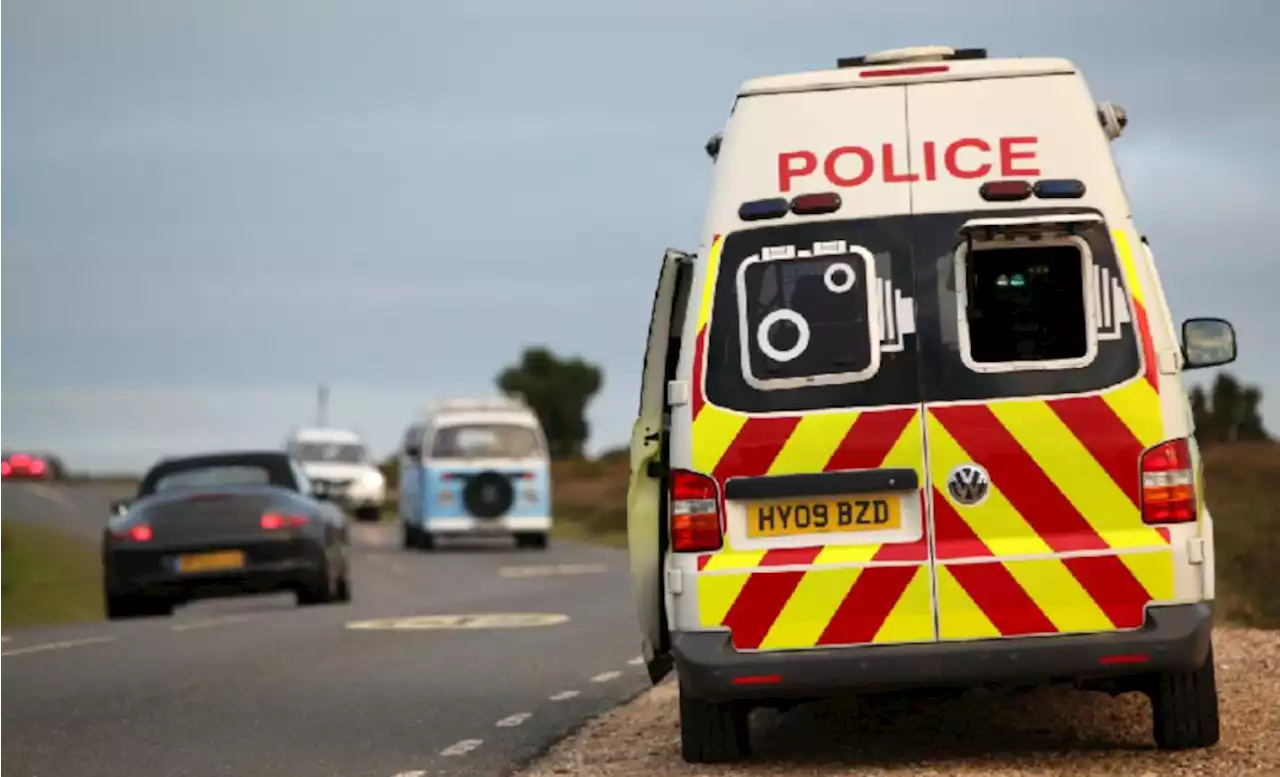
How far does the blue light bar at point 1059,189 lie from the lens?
9883mm

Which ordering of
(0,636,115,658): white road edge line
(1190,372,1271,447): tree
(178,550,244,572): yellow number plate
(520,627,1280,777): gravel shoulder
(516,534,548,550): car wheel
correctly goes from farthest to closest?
(1190,372,1271,447): tree → (516,534,548,550): car wheel → (178,550,244,572): yellow number plate → (0,636,115,658): white road edge line → (520,627,1280,777): gravel shoulder

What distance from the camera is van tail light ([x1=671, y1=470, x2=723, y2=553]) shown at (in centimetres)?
981

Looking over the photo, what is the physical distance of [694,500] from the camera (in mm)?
9836

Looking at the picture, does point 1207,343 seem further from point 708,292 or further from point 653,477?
point 653,477

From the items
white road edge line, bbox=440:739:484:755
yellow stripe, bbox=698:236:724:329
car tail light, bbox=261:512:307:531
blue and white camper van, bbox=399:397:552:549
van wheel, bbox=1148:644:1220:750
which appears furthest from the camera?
blue and white camper van, bbox=399:397:552:549

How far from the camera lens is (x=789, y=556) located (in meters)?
9.75

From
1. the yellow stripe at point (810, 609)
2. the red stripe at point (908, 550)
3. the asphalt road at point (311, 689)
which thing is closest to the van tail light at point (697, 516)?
the yellow stripe at point (810, 609)

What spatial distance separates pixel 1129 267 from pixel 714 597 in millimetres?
1986

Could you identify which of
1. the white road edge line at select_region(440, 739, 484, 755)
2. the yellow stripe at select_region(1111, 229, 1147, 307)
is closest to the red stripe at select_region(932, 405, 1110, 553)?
the yellow stripe at select_region(1111, 229, 1147, 307)

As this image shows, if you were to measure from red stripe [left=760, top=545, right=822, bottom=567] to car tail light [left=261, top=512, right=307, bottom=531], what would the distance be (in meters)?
13.8

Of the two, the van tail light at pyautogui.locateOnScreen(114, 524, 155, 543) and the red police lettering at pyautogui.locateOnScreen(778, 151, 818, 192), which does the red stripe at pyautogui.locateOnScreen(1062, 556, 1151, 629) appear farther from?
the van tail light at pyautogui.locateOnScreen(114, 524, 155, 543)

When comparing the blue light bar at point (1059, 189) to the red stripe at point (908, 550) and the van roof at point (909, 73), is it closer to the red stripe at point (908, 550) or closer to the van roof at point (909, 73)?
the van roof at point (909, 73)

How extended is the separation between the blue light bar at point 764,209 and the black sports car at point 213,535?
534 inches

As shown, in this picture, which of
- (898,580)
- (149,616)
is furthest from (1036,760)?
(149,616)
